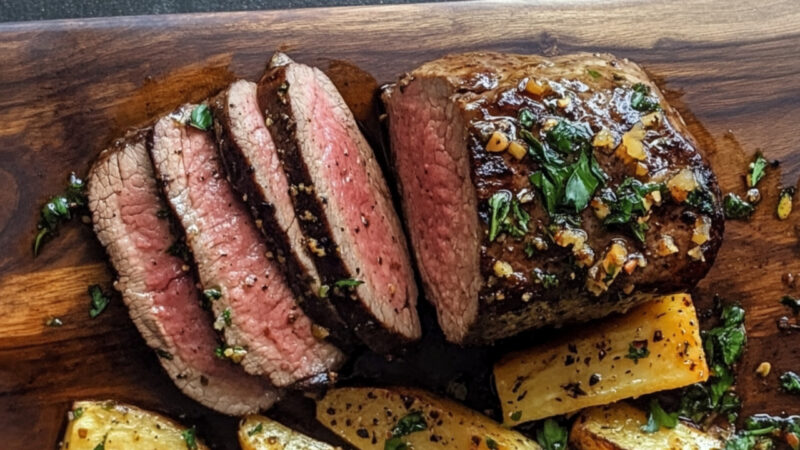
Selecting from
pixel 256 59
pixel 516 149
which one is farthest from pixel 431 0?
pixel 516 149

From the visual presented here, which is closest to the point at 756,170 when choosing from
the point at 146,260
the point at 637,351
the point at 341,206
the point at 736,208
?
the point at 736,208

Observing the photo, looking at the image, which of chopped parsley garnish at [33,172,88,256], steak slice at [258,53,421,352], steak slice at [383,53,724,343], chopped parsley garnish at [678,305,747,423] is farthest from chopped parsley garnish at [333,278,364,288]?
chopped parsley garnish at [678,305,747,423]

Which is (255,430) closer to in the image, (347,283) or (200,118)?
(347,283)

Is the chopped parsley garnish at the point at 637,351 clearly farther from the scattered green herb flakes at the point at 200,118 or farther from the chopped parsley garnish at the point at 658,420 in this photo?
the scattered green herb flakes at the point at 200,118

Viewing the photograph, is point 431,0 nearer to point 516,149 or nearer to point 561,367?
point 516,149

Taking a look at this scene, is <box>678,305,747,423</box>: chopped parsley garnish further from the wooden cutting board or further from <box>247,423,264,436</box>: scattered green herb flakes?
<box>247,423,264,436</box>: scattered green herb flakes

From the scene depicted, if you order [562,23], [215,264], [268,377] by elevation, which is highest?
[562,23]
